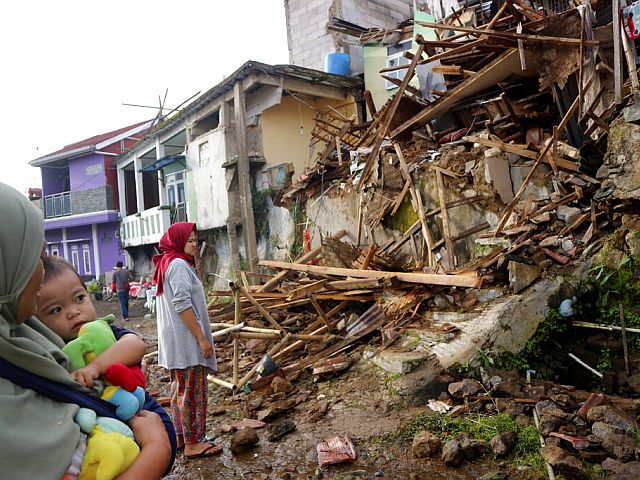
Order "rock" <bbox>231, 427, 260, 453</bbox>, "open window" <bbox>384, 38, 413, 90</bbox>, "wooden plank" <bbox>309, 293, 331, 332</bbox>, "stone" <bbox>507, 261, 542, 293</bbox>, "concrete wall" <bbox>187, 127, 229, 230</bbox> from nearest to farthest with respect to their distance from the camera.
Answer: "rock" <bbox>231, 427, 260, 453</bbox>, "stone" <bbox>507, 261, 542, 293</bbox>, "wooden plank" <bbox>309, 293, 331, 332</bbox>, "concrete wall" <bbox>187, 127, 229, 230</bbox>, "open window" <bbox>384, 38, 413, 90</bbox>

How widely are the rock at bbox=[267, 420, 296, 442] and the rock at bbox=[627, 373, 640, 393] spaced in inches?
125

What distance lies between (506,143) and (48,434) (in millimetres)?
7247

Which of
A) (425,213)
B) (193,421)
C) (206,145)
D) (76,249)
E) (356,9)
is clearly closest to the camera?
(193,421)

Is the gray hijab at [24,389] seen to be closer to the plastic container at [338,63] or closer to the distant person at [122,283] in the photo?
the distant person at [122,283]

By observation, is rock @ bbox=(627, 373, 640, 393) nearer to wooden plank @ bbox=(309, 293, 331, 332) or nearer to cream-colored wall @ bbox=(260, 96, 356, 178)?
wooden plank @ bbox=(309, 293, 331, 332)

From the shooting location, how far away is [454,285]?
5.54 metres

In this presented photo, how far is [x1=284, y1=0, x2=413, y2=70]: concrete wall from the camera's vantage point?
17.1 m

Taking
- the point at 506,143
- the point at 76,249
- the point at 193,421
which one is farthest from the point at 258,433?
the point at 76,249

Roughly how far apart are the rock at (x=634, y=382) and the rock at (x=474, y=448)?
185 cm

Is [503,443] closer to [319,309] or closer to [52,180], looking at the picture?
[319,309]

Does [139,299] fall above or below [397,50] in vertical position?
below

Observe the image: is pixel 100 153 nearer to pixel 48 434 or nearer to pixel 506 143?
pixel 506 143

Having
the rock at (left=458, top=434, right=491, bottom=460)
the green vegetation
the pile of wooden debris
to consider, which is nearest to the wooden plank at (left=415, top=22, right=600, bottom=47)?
the pile of wooden debris

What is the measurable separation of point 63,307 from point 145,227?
19.2 meters
